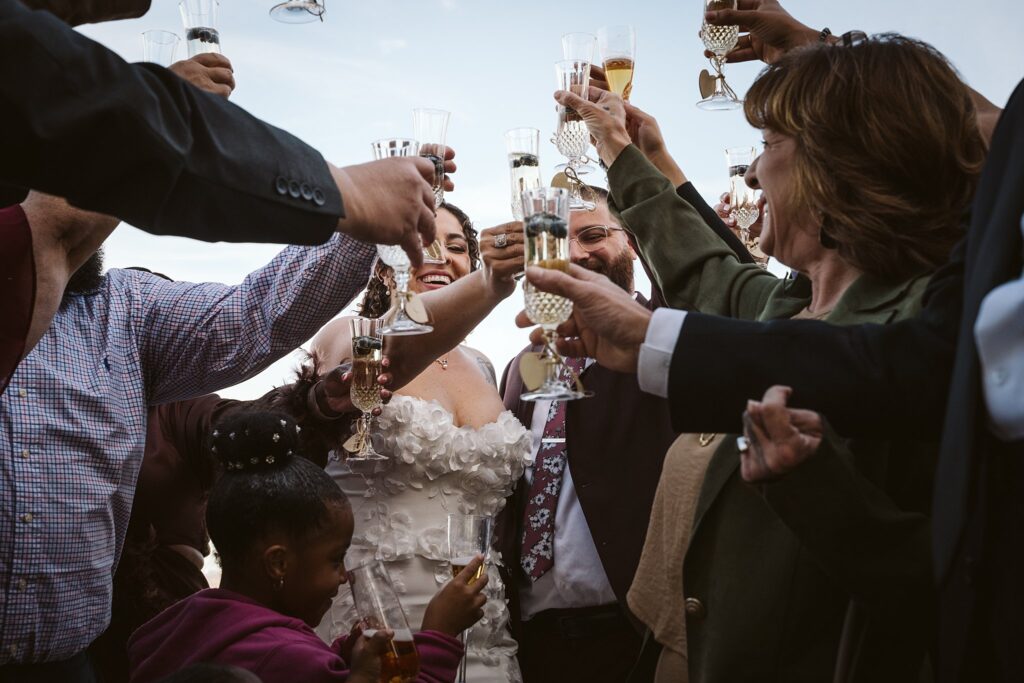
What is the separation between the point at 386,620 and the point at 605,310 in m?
0.88

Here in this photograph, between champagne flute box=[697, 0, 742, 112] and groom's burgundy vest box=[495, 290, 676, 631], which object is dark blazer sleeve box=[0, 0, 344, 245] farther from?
groom's burgundy vest box=[495, 290, 676, 631]

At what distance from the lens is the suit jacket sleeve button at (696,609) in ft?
6.51

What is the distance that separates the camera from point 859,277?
6.72 feet

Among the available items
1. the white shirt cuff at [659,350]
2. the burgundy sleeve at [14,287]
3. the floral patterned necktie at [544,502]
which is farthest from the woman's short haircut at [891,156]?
the floral patterned necktie at [544,502]

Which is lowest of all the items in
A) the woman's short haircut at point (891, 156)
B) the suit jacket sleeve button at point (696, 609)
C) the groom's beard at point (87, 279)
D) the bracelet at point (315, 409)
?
the suit jacket sleeve button at point (696, 609)

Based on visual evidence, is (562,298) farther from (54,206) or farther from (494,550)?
(494,550)

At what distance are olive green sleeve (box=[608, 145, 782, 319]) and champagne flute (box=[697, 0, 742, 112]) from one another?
2.52 ft

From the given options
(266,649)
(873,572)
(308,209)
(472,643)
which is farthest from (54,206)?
(472,643)

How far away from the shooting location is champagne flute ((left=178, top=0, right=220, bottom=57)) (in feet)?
8.77

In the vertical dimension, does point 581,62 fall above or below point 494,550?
above

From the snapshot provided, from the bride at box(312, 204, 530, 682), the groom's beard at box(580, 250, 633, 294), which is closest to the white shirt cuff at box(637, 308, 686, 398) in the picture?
the bride at box(312, 204, 530, 682)

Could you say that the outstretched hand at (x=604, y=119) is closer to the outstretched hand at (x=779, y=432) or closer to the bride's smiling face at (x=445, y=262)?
the outstretched hand at (x=779, y=432)

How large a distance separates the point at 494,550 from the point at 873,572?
8.02 feet

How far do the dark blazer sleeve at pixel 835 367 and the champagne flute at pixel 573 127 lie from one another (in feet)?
3.80
